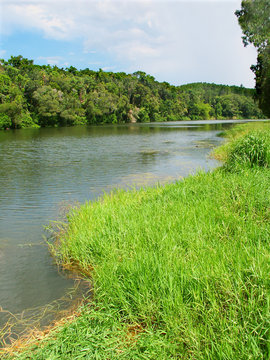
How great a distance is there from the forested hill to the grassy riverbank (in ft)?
185

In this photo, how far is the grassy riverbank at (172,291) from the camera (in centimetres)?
320

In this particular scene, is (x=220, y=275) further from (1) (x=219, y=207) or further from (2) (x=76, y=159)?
(2) (x=76, y=159)

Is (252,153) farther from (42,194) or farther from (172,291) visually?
(42,194)

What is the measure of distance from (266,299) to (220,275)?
2.04 ft

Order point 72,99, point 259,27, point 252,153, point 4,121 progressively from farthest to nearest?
point 72,99
point 4,121
point 259,27
point 252,153

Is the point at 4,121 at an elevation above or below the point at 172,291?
above

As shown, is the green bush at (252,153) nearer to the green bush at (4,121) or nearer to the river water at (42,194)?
the river water at (42,194)

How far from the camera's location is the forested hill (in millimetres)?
64438

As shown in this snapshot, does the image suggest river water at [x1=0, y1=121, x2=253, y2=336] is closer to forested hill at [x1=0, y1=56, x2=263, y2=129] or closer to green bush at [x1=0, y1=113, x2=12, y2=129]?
green bush at [x1=0, y1=113, x2=12, y2=129]

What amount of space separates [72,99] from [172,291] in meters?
81.7

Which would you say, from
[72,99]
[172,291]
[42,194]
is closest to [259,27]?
[42,194]

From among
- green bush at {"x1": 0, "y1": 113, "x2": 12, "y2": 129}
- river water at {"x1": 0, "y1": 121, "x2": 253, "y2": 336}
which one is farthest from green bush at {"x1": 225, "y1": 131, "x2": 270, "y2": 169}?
green bush at {"x1": 0, "y1": 113, "x2": 12, "y2": 129}

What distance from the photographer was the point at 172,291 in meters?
3.77

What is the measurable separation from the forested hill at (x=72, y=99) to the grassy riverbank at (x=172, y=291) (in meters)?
56.5
